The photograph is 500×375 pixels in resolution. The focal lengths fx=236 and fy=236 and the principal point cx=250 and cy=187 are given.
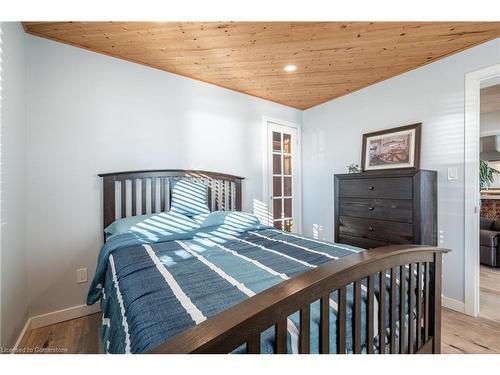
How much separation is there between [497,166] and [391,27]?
4771 millimetres

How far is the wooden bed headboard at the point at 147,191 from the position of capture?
2.20 m

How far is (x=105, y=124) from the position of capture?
A: 2236mm

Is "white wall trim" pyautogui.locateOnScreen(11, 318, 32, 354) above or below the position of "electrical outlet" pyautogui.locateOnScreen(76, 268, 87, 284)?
below

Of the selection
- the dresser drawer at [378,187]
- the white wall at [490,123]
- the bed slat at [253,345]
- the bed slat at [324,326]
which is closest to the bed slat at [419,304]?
the bed slat at [324,326]

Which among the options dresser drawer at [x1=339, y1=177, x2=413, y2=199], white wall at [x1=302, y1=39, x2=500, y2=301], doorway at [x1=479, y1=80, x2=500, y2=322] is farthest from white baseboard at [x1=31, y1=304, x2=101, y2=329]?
doorway at [x1=479, y1=80, x2=500, y2=322]

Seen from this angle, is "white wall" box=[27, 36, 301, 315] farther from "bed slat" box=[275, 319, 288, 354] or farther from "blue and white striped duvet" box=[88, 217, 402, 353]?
"bed slat" box=[275, 319, 288, 354]

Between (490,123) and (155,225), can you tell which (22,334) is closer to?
(155,225)

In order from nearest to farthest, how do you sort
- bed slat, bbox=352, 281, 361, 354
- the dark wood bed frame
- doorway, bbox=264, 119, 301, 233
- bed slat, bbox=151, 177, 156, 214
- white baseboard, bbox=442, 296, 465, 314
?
the dark wood bed frame < bed slat, bbox=352, 281, 361, 354 < white baseboard, bbox=442, 296, 465, 314 < bed slat, bbox=151, 177, 156, 214 < doorway, bbox=264, 119, 301, 233

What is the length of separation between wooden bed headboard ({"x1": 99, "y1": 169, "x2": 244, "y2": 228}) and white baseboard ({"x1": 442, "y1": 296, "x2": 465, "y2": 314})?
7.98ft

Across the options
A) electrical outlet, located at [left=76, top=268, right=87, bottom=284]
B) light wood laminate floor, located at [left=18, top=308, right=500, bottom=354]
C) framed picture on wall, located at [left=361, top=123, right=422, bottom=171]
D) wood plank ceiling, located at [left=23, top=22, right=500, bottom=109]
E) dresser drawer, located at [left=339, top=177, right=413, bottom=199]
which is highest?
wood plank ceiling, located at [left=23, top=22, right=500, bottom=109]

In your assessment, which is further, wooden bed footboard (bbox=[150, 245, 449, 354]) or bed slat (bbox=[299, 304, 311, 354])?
bed slat (bbox=[299, 304, 311, 354])

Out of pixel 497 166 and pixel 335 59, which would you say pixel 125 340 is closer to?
pixel 335 59

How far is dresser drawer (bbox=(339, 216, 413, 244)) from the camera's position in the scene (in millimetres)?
2174

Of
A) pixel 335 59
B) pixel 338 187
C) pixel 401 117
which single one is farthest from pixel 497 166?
pixel 335 59
